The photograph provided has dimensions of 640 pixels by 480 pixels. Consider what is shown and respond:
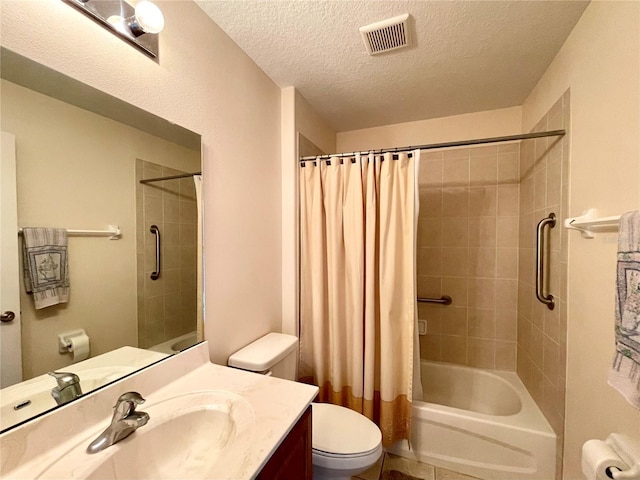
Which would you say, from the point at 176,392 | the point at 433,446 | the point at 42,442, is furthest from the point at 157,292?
the point at 433,446

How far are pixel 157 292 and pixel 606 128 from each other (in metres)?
1.85

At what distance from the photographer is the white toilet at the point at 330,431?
3.75ft

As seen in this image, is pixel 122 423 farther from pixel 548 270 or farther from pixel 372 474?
pixel 548 270

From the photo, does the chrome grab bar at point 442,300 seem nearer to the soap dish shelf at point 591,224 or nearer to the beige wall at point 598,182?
the beige wall at point 598,182

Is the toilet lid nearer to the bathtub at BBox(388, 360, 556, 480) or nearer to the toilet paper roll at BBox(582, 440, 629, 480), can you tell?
the bathtub at BBox(388, 360, 556, 480)

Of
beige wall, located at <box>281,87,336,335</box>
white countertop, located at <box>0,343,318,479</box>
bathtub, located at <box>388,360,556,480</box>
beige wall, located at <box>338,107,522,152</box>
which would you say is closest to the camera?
white countertop, located at <box>0,343,318,479</box>

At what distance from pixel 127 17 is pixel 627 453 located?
208cm

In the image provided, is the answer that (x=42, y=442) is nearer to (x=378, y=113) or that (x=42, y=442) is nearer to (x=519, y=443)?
(x=519, y=443)

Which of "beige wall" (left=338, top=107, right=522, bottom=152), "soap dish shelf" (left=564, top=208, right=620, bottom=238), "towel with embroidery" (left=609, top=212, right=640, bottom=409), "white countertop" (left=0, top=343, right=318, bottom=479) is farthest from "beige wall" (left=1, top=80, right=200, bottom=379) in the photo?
"beige wall" (left=338, top=107, right=522, bottom=152)

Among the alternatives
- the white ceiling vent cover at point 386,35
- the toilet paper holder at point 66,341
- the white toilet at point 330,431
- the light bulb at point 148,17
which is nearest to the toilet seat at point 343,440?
the white toilet at point 330,431

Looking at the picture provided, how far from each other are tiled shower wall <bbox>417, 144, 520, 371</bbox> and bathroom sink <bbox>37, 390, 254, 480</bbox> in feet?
6.34

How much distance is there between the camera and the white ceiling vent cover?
3.99ft

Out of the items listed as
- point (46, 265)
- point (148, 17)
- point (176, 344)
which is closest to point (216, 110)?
point (148, 17)

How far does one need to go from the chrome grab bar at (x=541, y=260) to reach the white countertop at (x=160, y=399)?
4.59ft
